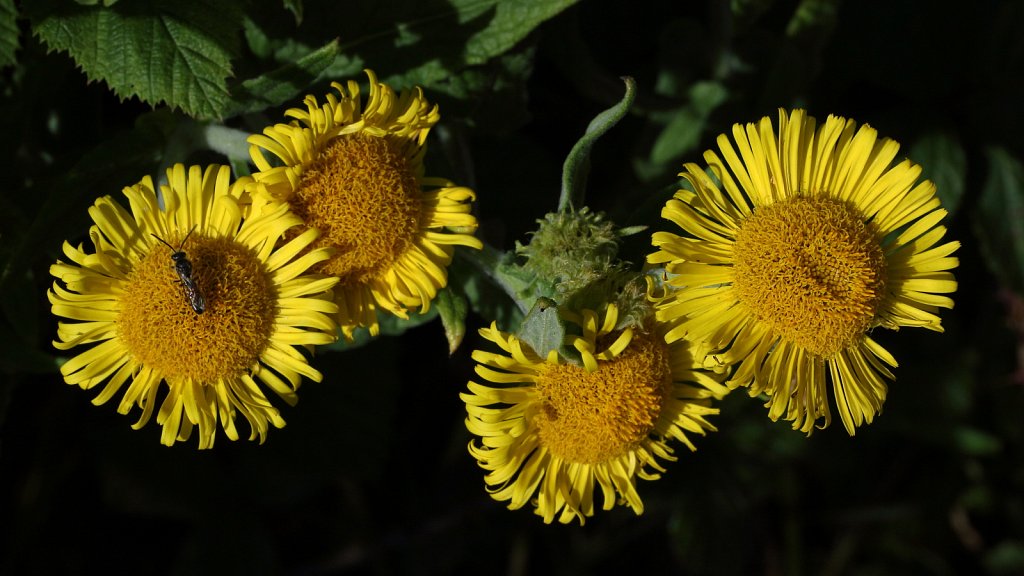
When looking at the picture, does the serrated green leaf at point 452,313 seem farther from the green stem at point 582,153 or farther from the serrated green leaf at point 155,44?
the serrated green leaf at point 155,44

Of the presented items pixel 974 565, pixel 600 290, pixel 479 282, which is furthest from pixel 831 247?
pixel 974 565

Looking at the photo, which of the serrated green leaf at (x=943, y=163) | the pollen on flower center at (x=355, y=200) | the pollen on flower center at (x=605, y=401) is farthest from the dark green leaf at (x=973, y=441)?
the pollen on flower center at (x=355, y=200)

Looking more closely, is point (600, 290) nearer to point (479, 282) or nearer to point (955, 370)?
point (479, 282)

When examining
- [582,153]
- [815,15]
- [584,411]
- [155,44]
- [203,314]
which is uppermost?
[815,15]

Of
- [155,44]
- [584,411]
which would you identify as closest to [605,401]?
[584,411]

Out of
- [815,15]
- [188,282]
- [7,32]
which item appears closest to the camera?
[188,282]

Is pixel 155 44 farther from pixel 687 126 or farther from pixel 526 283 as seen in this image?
pixel 687 126

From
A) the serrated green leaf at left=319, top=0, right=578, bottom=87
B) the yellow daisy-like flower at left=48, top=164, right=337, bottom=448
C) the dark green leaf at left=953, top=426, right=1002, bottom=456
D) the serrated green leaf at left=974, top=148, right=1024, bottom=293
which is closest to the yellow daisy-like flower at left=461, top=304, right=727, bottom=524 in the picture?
the yellow daisy-like flower at left=48, top=164, right=337, bottom=448

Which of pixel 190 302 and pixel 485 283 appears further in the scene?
pixel 485 283
